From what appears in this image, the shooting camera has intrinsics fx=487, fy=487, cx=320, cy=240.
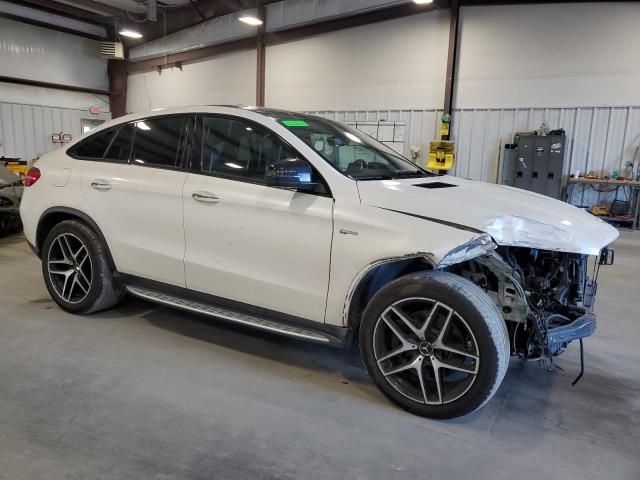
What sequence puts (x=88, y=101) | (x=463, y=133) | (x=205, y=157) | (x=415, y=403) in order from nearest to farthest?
(x=415, y=403) < (x=205, y=157) < (x=463, y=133) < (x=88, y=101)

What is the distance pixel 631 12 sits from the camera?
28.3 feet

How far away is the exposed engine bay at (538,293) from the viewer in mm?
2352

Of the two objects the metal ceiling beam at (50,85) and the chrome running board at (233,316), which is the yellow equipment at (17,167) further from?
the chrome running board at (233,316)

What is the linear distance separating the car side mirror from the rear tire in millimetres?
1588

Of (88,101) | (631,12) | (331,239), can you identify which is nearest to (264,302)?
(331,239)

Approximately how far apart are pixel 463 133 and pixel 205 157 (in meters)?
8.46

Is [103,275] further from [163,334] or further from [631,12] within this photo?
[631,12]

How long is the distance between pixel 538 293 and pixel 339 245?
107cm

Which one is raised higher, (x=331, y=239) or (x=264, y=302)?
(x=331, y=239)

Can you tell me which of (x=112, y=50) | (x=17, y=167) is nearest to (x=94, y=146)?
(x=17, y=167)

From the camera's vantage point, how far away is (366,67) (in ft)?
37.1

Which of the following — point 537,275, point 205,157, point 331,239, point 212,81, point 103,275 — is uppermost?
point 212,81

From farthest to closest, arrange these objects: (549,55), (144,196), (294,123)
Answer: (549,55) → (144,196) → (294,123)

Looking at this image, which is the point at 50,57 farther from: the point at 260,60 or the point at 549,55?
the point at 549,55
